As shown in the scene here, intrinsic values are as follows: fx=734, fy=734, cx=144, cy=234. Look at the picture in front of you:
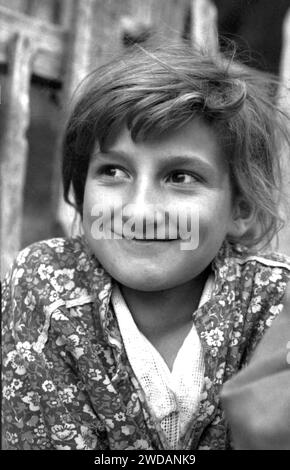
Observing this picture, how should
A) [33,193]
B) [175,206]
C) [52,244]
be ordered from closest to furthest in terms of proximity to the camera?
[175,206] → [52,244] → [33,193]

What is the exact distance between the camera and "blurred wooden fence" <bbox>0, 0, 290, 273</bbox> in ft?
6.73

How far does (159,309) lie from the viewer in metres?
1.57

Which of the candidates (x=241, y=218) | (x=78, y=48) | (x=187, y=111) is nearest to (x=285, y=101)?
(x=241, y=218)

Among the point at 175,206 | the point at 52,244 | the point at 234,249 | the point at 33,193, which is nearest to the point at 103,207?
the point at 175,206

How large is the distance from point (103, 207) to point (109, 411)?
0.41m

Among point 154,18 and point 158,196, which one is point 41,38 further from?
point 158,196

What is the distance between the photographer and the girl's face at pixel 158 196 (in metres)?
1.42

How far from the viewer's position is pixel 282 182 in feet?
5.83

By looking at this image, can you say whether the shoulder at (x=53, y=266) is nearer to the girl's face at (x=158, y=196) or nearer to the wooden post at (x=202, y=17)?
the girl's face at (x=158, y=196)

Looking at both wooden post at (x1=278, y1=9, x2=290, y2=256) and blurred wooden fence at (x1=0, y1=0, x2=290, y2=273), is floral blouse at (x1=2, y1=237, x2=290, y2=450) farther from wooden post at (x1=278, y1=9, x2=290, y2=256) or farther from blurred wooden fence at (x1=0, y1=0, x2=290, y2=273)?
blurred wooden fence at (x1=0, y1=0, x2=290, y2=273)

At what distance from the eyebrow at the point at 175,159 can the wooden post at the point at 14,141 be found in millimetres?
679

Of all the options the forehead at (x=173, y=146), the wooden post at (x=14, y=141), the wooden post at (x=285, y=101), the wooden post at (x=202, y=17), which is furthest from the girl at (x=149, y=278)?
the wooden post at (x=202, y=17)

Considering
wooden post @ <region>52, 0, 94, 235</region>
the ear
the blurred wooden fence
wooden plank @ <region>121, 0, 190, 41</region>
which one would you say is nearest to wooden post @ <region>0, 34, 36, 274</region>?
the blurred wooden fence

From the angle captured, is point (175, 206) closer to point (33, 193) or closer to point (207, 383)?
point (207, 383)
